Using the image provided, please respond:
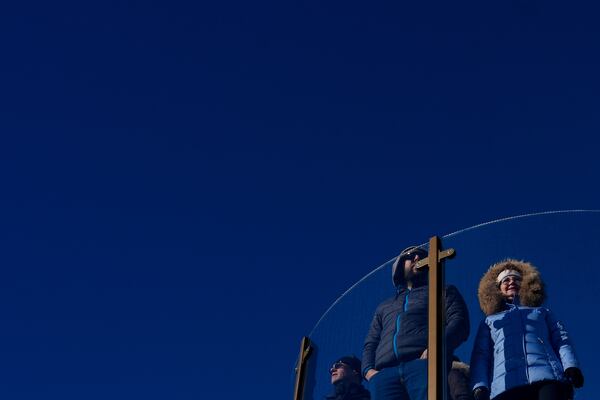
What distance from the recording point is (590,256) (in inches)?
234

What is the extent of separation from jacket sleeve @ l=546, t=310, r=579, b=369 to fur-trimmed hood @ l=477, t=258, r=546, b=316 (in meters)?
0.19

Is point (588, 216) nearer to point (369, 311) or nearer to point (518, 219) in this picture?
point (518, 219)

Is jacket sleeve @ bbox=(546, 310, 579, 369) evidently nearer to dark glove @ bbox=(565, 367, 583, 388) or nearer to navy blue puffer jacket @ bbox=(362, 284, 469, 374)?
dark glove @ bbox=(565, 367, 583, 388)

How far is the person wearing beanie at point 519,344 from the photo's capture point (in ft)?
15.7

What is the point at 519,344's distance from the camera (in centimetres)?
508

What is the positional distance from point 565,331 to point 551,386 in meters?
0.68

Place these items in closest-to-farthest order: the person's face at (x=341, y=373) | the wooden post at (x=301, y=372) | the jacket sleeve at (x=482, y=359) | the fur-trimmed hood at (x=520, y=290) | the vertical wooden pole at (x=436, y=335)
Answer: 1. the vertical wooden pole at (x=436, y=335)
2. the wooden post at (x=301, y=372)
3. the jacket sleeve at (x=482, y=359)
4. the fur-trimmed hood at (x=520, y=290)
5. the person's face at (x=341, y=373)

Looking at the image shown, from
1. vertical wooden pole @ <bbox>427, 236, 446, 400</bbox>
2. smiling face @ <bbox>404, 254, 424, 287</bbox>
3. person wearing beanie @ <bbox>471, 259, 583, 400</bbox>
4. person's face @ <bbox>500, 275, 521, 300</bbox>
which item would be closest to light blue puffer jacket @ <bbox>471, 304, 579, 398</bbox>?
person wearing beanie @ <bbox>471, 259, 583, 400</bbox>

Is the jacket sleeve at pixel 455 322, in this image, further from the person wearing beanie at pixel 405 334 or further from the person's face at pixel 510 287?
the person's face at pixel 510 287

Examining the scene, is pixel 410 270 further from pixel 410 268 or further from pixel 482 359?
pixel 482 359

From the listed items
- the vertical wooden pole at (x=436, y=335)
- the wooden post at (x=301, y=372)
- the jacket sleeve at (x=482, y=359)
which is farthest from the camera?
the jacket sleeve at (x=482, y=359)

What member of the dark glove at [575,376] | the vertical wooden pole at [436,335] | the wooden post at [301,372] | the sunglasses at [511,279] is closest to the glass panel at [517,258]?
the sunglasses at [511,279]

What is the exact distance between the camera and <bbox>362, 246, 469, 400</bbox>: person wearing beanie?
5.42 metres

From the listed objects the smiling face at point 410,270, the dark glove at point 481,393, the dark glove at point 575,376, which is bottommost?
the dark glove at point 481,393
